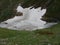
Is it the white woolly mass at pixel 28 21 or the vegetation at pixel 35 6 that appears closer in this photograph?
the white woolly mass at pixel 28 21

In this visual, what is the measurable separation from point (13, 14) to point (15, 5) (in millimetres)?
5407

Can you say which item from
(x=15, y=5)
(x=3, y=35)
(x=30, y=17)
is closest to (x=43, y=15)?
(x=30, y=17)

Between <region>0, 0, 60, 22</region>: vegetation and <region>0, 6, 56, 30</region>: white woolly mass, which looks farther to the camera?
<region>0, 0, 60, 22</region>: vegetation

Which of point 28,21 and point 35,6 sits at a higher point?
point 35,6

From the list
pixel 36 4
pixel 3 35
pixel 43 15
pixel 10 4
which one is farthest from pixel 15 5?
pixel 3 35

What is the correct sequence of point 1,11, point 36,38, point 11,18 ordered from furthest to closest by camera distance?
point 1,11, point 11,18, point 36,38

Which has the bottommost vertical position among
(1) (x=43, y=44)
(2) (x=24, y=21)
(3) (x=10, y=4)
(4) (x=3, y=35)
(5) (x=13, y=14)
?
(1) (x=43, y=44)

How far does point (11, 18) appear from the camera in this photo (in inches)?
2216

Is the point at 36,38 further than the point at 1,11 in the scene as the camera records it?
No

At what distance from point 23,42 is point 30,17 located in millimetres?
26702

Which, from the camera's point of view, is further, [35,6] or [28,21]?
[35,6]

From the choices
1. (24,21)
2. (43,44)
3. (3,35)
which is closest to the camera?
(43,44)

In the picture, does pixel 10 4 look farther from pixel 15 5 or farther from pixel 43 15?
pixel 43 15

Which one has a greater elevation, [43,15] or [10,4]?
[10,4]
